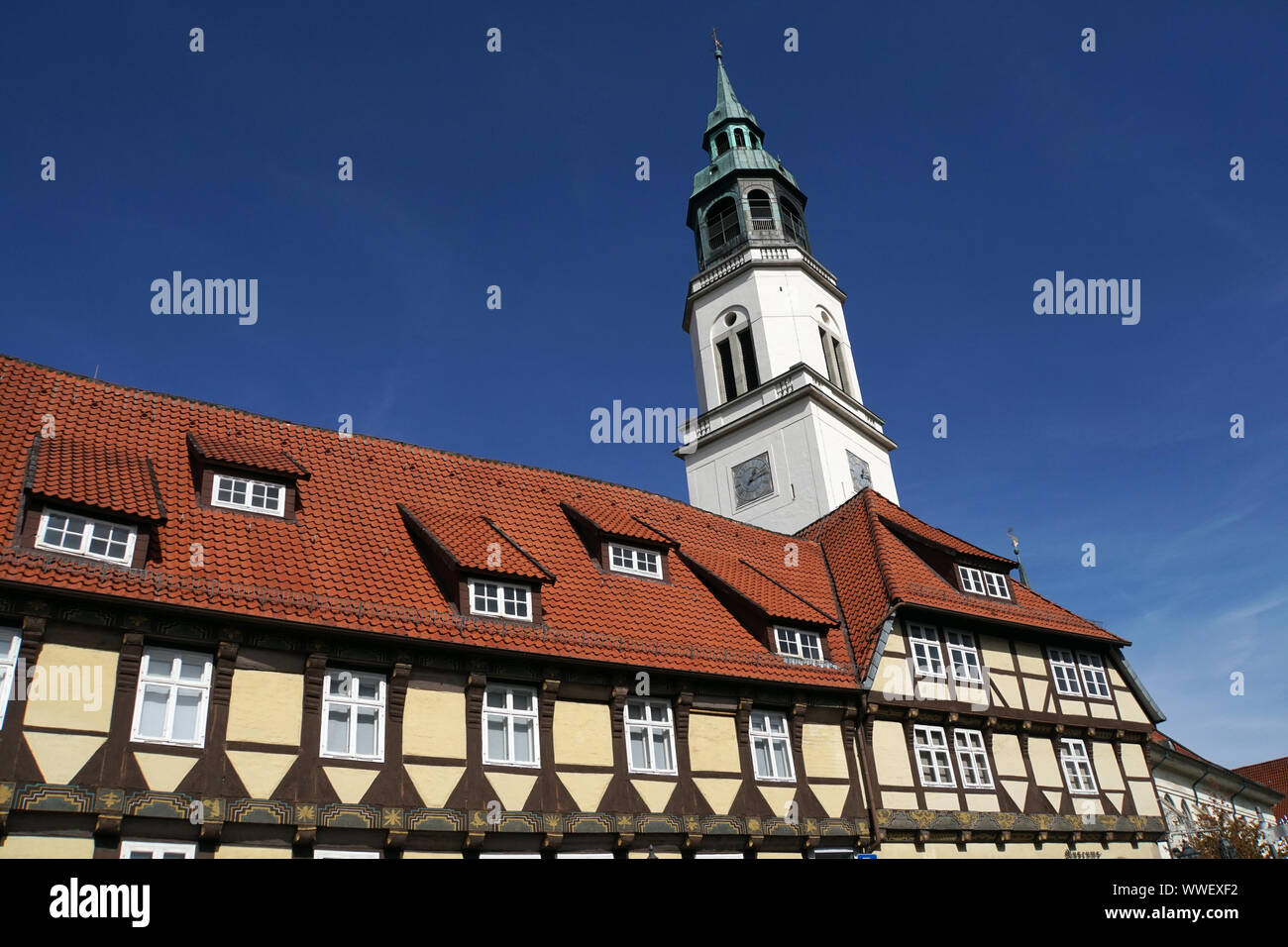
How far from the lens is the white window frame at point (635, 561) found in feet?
67.7

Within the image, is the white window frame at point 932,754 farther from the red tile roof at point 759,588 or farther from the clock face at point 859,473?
the clock face at point 859,473

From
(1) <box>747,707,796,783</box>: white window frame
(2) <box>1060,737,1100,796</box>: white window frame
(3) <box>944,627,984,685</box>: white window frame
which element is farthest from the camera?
(2) <box>1060,737,1100,796</box>: white window frame

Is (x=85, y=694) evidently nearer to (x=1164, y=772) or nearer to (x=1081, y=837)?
(x=1081, y=837)

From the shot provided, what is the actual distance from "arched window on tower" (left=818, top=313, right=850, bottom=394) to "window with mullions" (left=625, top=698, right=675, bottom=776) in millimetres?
21449

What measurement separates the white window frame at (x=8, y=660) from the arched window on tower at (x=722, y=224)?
1229 inches

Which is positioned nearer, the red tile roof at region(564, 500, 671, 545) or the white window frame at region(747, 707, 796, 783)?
the white window frame at region(747, 707, 796, 783)

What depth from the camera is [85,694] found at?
1266 centimetres

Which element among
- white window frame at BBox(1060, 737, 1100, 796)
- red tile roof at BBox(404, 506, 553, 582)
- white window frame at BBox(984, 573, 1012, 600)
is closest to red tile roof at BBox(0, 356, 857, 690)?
red tile roof at BBox(404, 506, 553, 582)

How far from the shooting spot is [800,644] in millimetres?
20312

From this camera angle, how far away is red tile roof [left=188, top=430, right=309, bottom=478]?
17.2 meters

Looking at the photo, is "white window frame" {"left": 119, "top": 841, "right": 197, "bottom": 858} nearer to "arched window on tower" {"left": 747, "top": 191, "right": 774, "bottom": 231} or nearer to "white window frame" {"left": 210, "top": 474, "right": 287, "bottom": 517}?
"white window frame" {"left": 210, "top": 474, "right": 287, "bottom": 517}

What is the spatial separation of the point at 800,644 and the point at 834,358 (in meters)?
19.4

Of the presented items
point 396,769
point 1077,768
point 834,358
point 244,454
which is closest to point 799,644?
point 1077,768

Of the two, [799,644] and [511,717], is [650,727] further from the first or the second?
[799,644]
